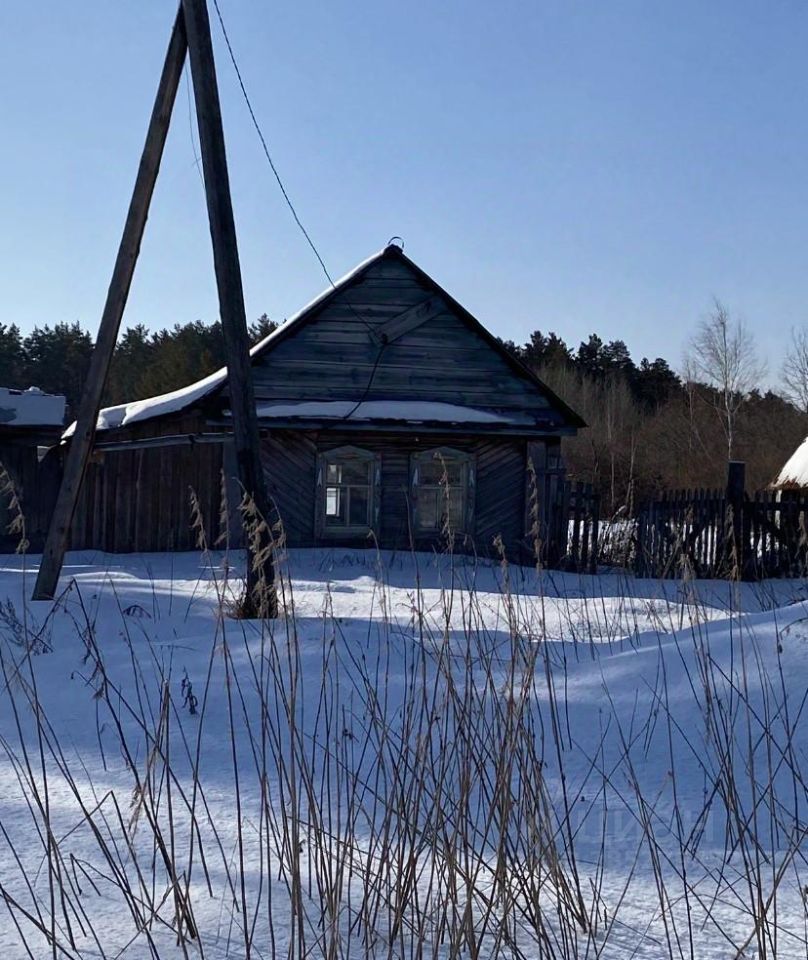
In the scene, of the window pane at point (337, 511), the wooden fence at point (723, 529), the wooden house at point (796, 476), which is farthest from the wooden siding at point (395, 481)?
the wooden house at point (796, 476)

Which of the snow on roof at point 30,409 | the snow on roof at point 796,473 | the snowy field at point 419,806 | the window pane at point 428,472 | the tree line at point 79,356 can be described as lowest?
the snowy field at point 419,806

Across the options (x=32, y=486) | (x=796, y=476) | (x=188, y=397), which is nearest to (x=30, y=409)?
(x=32, y=486)

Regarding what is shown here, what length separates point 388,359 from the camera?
17516 millimetres

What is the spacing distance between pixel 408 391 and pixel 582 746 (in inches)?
555

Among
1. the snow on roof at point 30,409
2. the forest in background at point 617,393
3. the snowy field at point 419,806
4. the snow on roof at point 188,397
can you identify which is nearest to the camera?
the snowy field at point 419,806

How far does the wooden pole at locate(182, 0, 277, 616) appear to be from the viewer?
805 cm

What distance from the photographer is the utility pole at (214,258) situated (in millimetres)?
8062

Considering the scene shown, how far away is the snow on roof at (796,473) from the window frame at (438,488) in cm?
653

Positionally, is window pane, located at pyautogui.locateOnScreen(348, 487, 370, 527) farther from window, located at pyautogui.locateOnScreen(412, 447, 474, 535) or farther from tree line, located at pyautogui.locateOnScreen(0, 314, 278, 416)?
tree line, located at pyautogui.locateOnScreen(0, 314, 278, 416)

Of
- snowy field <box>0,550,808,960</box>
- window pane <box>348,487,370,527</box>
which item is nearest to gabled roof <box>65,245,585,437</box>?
window pane <box>348,487,370,527</box>

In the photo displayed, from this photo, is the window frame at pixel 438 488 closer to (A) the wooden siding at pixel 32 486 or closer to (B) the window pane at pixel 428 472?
(B) the window pane at pixel 428 472

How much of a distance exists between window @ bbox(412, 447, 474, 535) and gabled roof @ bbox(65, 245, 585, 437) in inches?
34.4

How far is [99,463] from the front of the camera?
16859mm

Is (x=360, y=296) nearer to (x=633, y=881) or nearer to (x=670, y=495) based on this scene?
(x=670, y=495)
